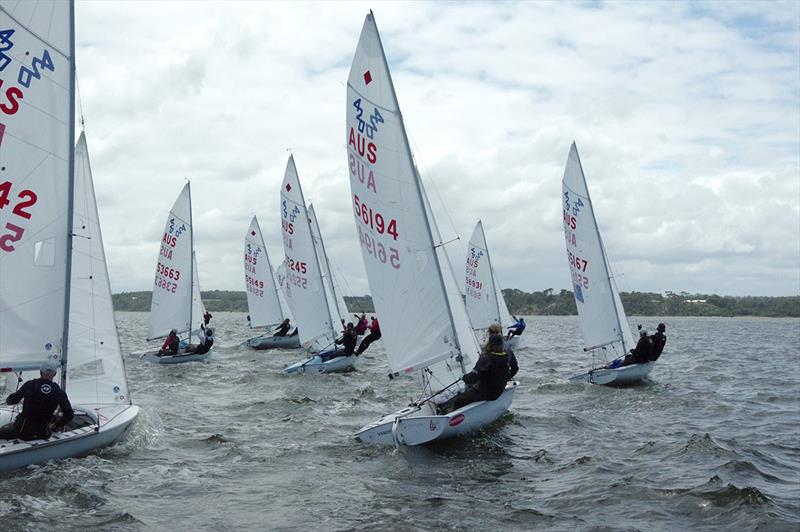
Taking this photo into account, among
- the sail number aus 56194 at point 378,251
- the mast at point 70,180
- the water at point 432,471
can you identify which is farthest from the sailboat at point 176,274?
the mast at point 70,180

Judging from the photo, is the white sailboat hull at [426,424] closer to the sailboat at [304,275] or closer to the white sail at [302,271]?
the sailboat at [304,275]

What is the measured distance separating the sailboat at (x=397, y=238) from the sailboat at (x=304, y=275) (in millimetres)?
12075

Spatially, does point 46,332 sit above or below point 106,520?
above

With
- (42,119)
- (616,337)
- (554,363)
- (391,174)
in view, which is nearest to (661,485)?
(391,174)

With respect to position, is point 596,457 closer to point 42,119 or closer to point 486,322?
point 42,119

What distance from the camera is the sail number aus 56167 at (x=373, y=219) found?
11.3 meters

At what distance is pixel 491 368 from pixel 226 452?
400cm

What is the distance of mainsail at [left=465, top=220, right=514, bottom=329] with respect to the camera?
3269cm

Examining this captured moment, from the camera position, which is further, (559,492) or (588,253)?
(588,253)

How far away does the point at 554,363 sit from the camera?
82.7ft

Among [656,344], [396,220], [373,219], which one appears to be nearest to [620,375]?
[656,344]

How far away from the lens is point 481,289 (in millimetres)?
32938

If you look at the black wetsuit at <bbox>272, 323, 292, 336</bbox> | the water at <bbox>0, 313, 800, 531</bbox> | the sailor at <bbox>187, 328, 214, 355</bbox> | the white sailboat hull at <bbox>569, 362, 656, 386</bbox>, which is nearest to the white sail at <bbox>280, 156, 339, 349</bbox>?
the sailor at <bbox>187, 328, 214, 355</bbox>

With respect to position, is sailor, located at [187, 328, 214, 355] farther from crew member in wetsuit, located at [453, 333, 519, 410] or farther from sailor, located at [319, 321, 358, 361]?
crew member in wetsuit, located at [453, 333, 519, 410]
